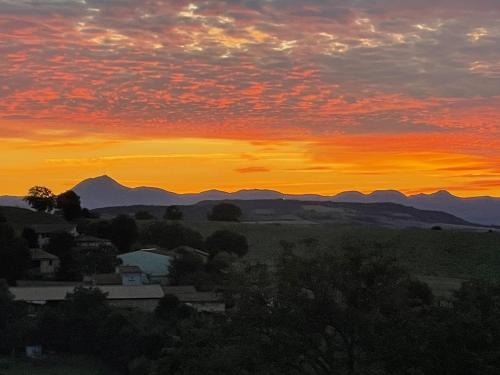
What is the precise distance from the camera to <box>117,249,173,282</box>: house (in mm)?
71688

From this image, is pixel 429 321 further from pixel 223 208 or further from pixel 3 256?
pixel 223 208

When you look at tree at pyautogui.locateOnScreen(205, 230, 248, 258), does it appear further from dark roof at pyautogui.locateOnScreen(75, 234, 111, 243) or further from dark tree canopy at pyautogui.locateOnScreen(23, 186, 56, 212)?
dark tree canopy at pyautogui.locateOnScreen(23, 186, 56, 212)

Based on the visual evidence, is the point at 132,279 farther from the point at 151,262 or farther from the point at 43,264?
the point at 43,264

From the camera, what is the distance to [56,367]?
41906 millimetres

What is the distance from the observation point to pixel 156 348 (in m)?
41.4

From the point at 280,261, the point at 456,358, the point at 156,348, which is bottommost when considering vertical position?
the point at 156,348

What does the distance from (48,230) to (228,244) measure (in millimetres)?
20022

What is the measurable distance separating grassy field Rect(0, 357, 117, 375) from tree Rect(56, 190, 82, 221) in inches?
2686

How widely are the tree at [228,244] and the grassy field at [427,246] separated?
1136mm

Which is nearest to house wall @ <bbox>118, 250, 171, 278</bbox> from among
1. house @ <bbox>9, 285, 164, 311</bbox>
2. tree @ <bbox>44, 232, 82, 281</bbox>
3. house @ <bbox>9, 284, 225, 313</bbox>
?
tree @ <bbox>44, 232, 82, 281</bbox>

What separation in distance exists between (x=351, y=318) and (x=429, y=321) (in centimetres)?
212

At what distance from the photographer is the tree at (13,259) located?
67375 millimetres

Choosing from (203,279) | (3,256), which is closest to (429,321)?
(203,279)

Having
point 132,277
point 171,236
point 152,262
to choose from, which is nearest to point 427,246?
point 171,236
